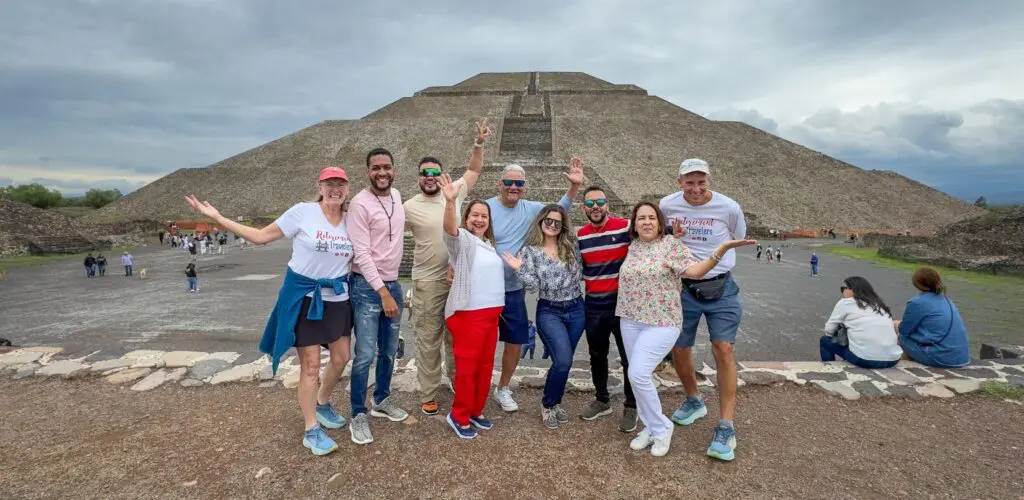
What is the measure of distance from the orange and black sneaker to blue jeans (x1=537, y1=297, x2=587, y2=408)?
88 centimetres

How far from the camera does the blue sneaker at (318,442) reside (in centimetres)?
306

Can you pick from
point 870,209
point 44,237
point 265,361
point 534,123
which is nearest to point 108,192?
point 44,237

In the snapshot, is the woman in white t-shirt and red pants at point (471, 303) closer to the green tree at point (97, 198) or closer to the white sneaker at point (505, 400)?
the white sneaker at point (505, 400)

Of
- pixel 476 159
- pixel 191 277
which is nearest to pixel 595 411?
pixel 476 159

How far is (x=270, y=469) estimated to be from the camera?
293 centimetres

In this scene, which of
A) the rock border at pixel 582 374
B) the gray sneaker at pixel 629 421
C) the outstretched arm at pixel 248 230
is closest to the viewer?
the outstretched arm at pixel 248 230

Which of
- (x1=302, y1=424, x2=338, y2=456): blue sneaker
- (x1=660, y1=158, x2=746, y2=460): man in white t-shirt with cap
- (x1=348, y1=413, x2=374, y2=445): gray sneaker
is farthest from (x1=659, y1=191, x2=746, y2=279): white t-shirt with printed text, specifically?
(x1=302, y1=424, x2=338, y2=456): blue sneaker

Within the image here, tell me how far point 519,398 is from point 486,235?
4.81 ft

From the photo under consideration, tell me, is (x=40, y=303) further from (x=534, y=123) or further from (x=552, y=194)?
(x=534, y=123)

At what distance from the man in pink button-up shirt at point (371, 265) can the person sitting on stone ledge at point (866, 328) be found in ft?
13.3

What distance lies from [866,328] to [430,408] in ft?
13.4

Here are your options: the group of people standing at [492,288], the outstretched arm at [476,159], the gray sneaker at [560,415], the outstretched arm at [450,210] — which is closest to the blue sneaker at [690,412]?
the group of people standing at [492,288]

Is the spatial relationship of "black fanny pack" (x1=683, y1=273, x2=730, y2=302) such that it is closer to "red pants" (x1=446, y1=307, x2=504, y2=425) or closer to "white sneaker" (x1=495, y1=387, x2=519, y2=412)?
"red pants" (x1=446, y1=307, x2=504, y2=425)

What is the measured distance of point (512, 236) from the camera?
357 centimetres
